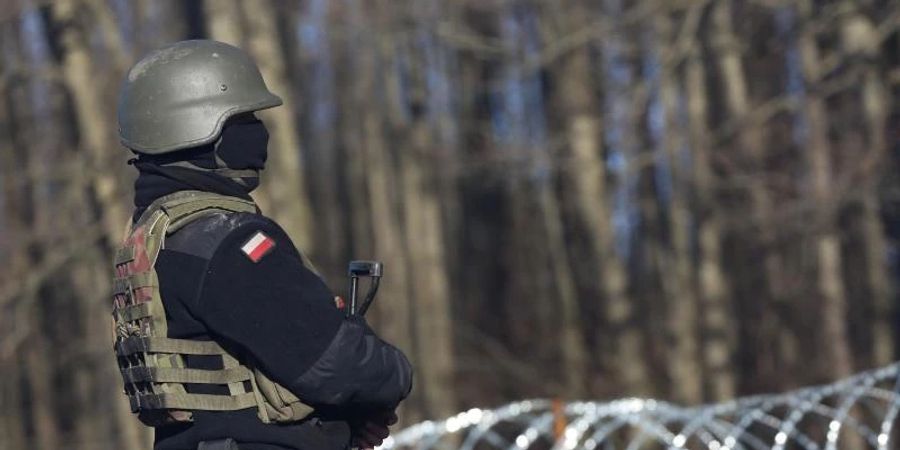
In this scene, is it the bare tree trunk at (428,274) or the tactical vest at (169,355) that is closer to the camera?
the tactical vest at (169,355)

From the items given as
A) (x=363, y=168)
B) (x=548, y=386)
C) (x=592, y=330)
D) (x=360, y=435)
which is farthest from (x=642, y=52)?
(x=360, y=435)

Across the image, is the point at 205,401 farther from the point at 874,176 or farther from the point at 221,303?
the point at 874,176

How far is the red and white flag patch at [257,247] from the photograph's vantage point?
3945mm

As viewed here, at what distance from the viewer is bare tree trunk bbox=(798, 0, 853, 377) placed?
19.8 meters

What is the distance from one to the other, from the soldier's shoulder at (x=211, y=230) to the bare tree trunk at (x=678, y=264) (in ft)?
54.8

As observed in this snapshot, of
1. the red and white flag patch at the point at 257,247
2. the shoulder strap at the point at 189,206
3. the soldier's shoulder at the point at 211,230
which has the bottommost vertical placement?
the red and white flag patch at the point at 257,247

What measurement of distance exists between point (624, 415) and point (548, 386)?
713 inches

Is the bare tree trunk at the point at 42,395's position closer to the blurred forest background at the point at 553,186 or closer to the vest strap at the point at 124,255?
the blurred forest background at the point at 553,186

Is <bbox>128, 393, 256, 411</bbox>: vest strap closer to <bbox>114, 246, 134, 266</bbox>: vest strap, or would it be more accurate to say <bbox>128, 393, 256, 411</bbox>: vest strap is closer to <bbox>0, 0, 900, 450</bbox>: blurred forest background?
<bbox>114, 246, 134, 266</bbox>: vest strap

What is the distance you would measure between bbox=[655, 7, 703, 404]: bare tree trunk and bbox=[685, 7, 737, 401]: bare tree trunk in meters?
0.18

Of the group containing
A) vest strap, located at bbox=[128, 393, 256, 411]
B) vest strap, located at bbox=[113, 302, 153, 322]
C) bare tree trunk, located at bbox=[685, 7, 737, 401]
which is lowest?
bare tree trunk, located at bbox=[685, 7, 737, 401]

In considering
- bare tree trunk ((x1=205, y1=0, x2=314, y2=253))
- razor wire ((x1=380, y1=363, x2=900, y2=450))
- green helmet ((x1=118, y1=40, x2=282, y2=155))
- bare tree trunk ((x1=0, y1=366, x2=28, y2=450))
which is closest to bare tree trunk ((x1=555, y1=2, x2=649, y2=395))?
bare tree trunk ((x1=205, y1=0, x2=314, y2=253))

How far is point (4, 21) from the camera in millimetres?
18141

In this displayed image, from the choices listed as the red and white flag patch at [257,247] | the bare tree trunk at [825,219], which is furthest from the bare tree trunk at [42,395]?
the red and white flag patch at [257,247]
